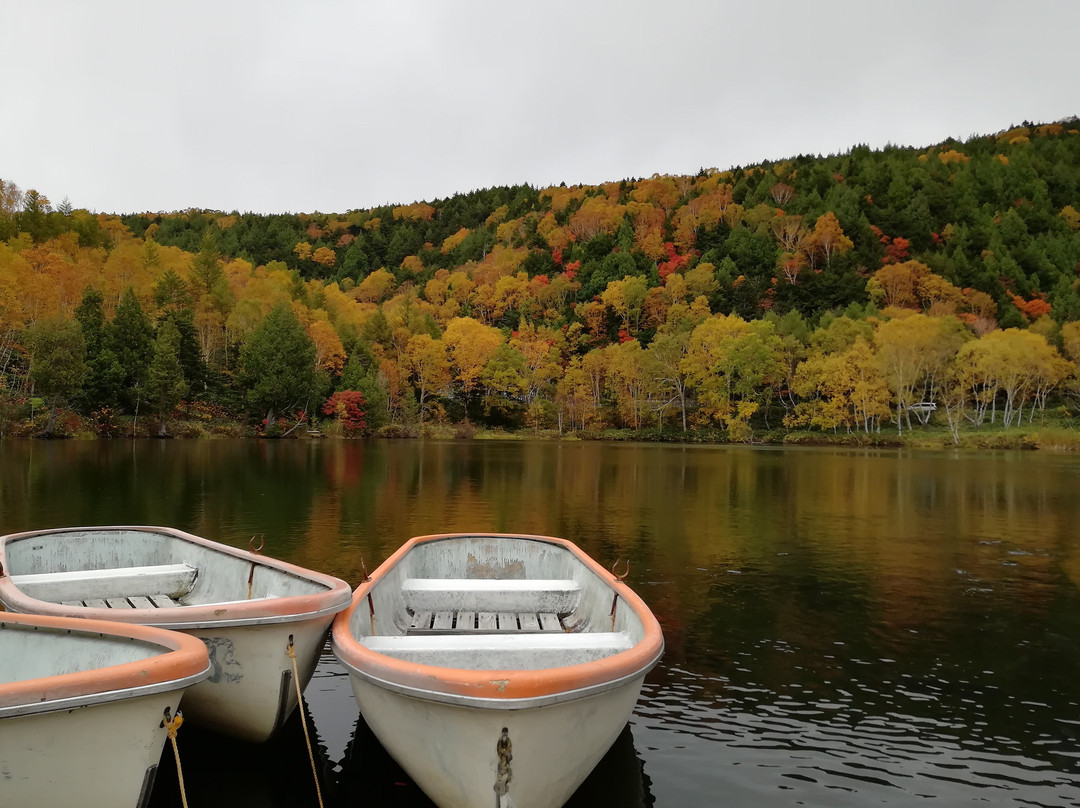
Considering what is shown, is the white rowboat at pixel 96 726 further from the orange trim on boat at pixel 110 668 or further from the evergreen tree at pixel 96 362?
the evergreen tree at pixel 96 362

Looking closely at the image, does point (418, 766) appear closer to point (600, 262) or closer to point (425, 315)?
point (425, 315)

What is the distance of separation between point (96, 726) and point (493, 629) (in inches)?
168

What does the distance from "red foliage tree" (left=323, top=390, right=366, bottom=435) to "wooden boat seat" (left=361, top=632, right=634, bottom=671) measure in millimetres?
71641

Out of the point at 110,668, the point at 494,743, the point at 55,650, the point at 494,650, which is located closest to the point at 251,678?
the point at 55,650

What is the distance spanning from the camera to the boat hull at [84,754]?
4098 millimetres

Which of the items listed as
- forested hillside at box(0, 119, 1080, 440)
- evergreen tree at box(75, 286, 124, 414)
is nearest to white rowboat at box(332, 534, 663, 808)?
forested hillside at box(0, 119, 1080, 440)

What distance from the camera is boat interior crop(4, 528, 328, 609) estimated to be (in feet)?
26.8

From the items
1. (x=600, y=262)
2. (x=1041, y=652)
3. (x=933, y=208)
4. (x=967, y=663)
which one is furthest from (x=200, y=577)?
(x=933, y=208)

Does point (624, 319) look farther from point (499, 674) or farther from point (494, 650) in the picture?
point (499, 674)

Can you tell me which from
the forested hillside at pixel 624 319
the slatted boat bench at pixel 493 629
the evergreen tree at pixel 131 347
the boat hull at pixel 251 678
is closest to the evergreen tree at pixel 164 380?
the forested hillside at pixel 624 319

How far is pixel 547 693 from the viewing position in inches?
173

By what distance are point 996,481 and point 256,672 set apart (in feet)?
120

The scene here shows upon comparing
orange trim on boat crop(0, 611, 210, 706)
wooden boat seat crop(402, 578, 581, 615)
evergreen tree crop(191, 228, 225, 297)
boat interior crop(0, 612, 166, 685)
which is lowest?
wooden boat seat crop(402, 578, 581, 615)

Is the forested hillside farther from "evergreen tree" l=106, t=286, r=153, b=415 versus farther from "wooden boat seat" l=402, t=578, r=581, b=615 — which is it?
"wooden boat seat" l=402, t=578, r=581, b=615
